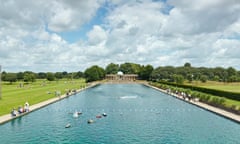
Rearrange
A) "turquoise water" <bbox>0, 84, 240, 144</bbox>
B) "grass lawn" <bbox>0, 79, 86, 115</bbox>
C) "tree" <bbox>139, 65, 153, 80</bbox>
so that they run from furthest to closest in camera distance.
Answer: "tree" <bbox>139, 65, 153, 80</bbox>
"grass lawn" <bbox>0, 79, 86, 115</bbox>
"turquoise water" <bbox>0, 84, 240, 144</bbox>

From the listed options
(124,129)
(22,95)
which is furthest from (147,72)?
(124,129)

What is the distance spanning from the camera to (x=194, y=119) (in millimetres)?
27406

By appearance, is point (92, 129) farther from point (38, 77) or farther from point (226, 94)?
point (38, 77)

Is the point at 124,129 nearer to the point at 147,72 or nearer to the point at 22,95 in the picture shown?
the point at 22,95

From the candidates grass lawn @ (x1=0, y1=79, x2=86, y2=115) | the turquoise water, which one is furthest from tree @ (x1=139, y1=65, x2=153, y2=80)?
the turquoise water

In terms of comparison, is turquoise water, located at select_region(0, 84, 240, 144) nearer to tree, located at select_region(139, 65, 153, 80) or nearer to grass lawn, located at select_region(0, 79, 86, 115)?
grass lawn, located at select_region(0, 79, 86, 115)

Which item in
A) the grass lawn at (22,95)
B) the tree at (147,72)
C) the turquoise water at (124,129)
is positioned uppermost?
the tree at (147,72)

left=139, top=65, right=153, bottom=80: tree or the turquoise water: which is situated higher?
left=139, top=65, right=153, bottom=80: tree

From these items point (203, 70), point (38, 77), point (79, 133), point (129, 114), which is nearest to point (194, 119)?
point (129, 114)

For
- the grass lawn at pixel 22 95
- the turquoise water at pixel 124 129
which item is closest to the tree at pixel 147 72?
the grass lawn at pixel 22 95

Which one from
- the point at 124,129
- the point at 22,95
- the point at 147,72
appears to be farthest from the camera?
the point at 147,72

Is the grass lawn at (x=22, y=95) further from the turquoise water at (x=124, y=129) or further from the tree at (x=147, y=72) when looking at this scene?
the tree at (x=147, y=72)

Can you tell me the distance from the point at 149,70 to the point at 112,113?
126 m

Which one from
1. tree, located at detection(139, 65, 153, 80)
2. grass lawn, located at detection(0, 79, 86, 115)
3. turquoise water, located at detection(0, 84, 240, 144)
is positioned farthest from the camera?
tree, located at detection(139, 65, 153, 80)
